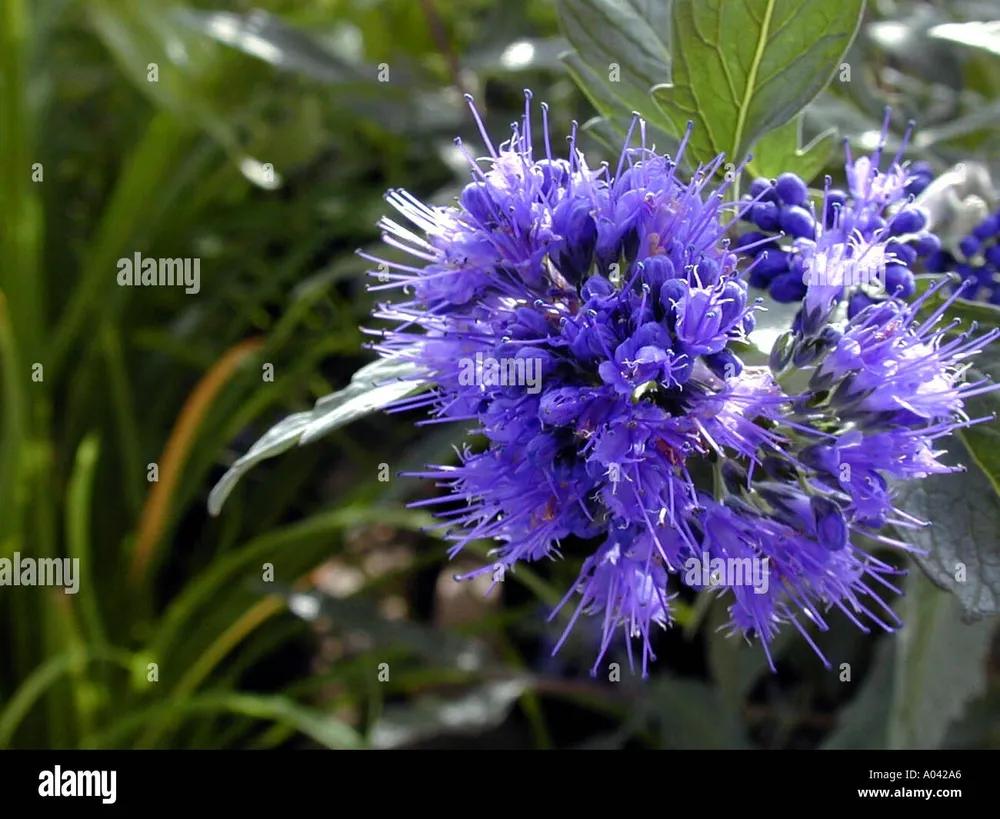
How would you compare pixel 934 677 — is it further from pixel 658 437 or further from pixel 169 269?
pixel 169 269

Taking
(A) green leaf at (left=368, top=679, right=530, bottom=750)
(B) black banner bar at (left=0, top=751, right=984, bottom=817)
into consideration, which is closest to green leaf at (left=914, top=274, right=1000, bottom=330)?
(B) black banner bar at (left=0, top=751, right=984, bottom=817)

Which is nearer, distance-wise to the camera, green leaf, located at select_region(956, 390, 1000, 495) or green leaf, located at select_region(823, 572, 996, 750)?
green leaf, located at select_region(956, 390, 1000, 495)

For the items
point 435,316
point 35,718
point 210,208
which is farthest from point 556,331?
point 210,208

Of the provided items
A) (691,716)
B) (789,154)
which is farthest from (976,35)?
(691,716)

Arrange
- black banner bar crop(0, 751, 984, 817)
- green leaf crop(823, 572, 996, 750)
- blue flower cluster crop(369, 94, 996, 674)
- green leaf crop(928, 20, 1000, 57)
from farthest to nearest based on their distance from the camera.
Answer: black banner bar crop(0, 751, 984, 817)
green leaf crop(823, 572, 996, 750)
green leaf crop(928, 20, 1000, 57)
blue flower cluster crop(369, 94, 996, 674)

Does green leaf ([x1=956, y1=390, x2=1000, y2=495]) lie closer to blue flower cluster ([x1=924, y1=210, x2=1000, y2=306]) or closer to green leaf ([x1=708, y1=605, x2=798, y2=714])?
blue flower cluster ([x1=924, y1=210, x2=1000, y2=306])

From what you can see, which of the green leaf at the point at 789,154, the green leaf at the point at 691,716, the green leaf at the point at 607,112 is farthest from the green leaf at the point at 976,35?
the green leaf at the point at 691,716
